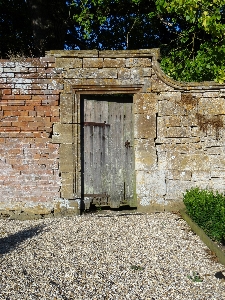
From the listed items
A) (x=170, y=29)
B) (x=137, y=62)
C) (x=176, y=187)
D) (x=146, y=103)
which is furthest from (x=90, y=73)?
(x=170, y=29)

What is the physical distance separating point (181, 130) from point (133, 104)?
938 millimetres

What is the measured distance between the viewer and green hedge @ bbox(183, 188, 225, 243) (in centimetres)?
454

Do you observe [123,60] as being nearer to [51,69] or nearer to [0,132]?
[51,69]

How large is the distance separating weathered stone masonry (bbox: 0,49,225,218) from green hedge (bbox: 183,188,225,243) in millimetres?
605

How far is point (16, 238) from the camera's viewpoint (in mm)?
4906

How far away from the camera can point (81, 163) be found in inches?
249

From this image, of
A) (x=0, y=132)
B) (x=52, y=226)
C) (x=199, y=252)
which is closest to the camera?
(x=199, y=252)

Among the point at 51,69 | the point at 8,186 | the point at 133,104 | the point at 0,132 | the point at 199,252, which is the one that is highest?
the point at 51,69

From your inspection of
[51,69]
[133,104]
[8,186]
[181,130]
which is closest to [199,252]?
[181,130]

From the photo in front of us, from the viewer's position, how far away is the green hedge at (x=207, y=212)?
4.54 metres

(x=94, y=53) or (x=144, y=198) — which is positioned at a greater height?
(x=94, y=53)

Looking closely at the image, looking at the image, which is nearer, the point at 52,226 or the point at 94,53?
the point at 52,226

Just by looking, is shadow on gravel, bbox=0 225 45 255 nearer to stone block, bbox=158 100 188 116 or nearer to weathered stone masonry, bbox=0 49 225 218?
weathered stone masonry, bbox=0 49 225 218

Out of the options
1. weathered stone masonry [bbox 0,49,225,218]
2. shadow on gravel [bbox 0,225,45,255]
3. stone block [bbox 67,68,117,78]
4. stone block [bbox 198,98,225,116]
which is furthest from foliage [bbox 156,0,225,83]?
shadow on gravel [bbox 0,225,45,255]
